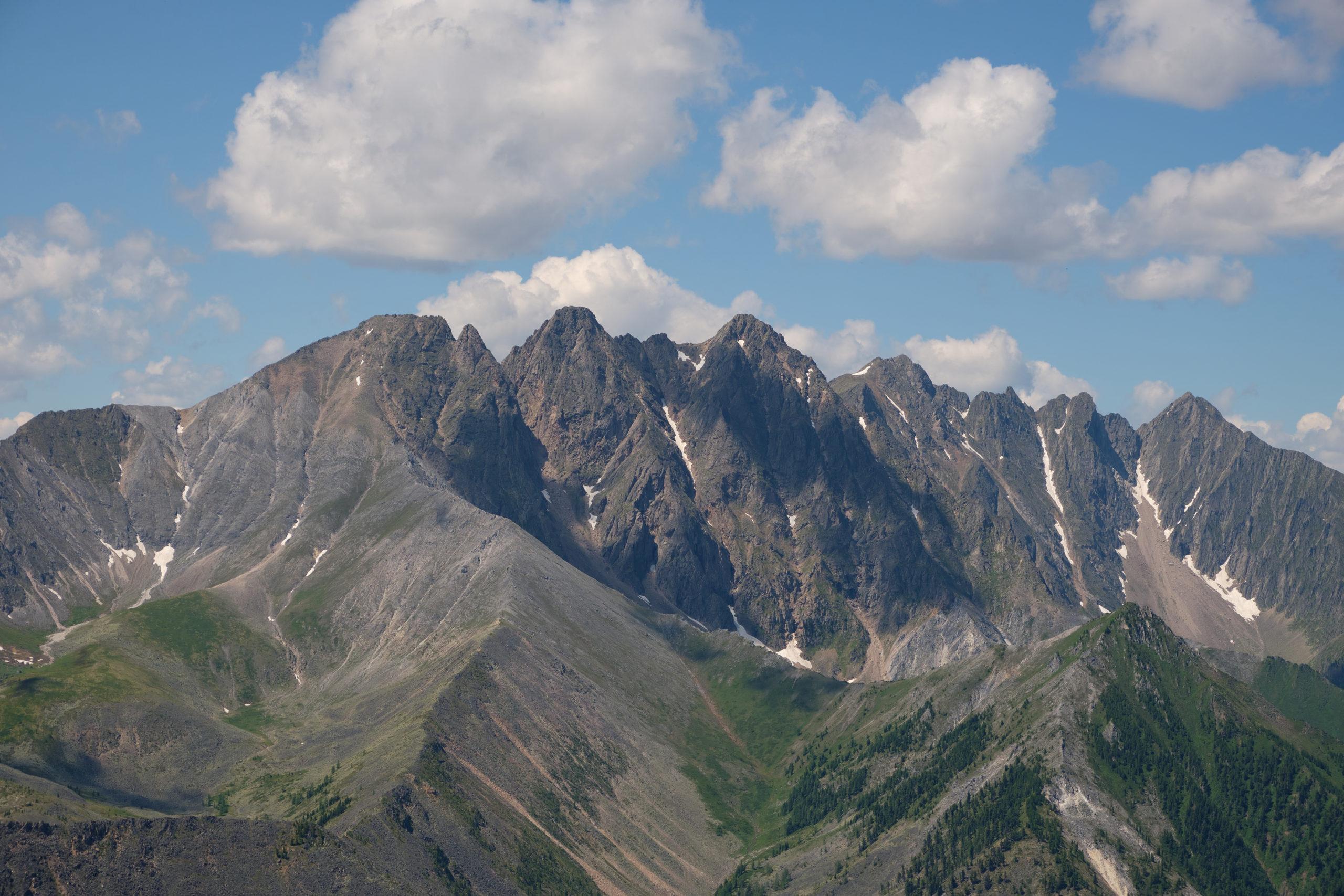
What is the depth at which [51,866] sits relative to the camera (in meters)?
194

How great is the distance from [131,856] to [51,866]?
1095 centimetres

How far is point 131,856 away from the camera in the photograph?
199750 mm
